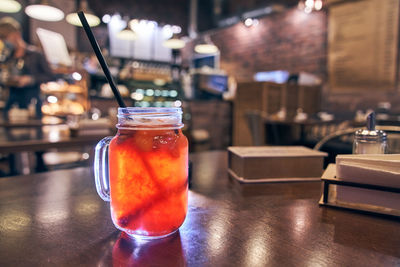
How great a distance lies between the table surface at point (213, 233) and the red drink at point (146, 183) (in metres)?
0.03

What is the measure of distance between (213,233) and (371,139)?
477 millimetres

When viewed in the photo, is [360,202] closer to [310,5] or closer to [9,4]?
[9,4]

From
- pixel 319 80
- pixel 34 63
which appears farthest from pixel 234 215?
pixel 319 80

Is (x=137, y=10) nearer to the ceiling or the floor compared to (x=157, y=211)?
nearer to the ceiling

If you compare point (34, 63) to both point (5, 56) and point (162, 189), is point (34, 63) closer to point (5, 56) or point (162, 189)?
point (5, 56)

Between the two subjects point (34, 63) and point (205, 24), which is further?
point (205, 24)

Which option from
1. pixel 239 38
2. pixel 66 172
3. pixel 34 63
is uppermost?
pixel 239 38

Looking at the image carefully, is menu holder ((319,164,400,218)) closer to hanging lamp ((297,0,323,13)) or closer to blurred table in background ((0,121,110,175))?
blurred table in background ((0,121,110,175))

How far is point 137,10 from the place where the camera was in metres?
9.00

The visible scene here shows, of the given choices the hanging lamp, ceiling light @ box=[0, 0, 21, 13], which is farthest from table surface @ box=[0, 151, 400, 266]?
the hanging lamp

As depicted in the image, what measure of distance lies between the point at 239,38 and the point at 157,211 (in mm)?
7957

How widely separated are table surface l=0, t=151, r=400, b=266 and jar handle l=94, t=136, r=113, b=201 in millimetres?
67

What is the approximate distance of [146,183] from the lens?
0.48 metres

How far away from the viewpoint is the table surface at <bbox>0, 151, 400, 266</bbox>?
42 cm
